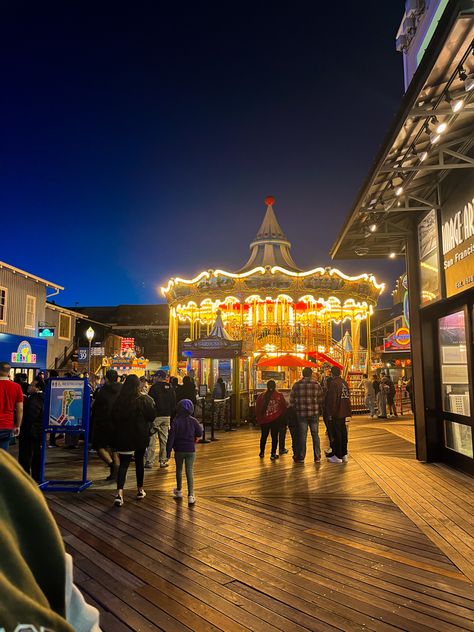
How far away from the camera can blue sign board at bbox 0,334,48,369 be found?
18106 millimetres

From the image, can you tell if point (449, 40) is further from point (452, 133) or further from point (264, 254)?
point (264, 254)

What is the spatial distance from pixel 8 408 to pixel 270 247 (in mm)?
14184

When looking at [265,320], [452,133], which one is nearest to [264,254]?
[265,320]

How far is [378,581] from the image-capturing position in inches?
141

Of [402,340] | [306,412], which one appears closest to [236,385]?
[306,412]

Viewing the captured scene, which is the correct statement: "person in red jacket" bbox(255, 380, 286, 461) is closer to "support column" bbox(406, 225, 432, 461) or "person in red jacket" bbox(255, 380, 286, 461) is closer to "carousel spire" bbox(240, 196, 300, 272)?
"support column" bbox(406, 225, 432, 461)

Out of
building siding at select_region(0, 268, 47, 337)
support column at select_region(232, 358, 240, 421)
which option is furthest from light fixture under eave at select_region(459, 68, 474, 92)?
building siding at select_region(0, 268, 47, 337)

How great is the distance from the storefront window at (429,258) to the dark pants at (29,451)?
20.9 ft

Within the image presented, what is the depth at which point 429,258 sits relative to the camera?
7.71 metres

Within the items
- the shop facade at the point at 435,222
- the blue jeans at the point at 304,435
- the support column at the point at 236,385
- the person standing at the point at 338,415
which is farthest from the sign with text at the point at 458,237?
the support column at the point at 236,385

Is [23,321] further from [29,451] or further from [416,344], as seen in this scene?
[416,344]

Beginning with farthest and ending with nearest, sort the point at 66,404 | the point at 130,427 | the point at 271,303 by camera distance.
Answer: the point at 271,303 < the point at 66,404 < the point at 130,427

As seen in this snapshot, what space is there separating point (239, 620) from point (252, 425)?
11402 mm

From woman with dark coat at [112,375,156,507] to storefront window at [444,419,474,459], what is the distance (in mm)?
4669
